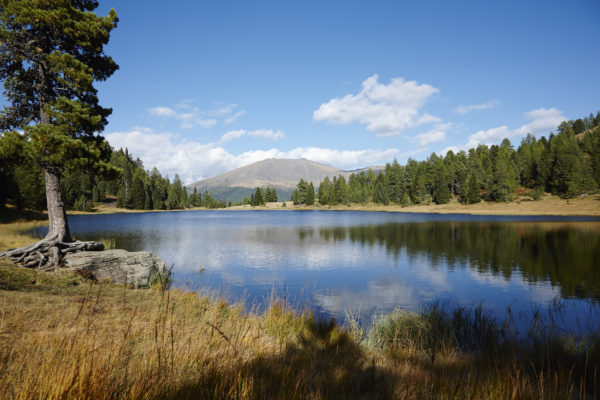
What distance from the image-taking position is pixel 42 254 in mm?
13469

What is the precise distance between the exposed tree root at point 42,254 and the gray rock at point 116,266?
52 centimetres

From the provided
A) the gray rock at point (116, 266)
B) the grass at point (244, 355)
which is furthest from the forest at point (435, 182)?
the grass at point (244, 355)

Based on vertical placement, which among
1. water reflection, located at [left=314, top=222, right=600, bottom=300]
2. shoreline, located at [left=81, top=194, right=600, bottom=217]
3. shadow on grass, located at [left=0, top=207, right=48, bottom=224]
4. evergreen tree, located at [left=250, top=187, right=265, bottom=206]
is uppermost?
evergreen tree, located at [left=250, top=187, right=265, bottom=206]

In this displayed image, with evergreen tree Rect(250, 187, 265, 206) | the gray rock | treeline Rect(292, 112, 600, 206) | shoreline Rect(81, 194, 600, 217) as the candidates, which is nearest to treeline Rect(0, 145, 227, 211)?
shoreline Rect(81, 194, 600, 217)

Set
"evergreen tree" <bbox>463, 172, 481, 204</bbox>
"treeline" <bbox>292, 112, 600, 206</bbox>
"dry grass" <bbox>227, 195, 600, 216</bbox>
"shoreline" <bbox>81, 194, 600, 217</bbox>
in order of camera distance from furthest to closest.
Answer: "evergreen tree" <bbox>463, 172, 481, 204</bbox> → "treeline" <bbox>292, 112, 600, 206</bbox> → "dry grass" <bbox>227, 195, 600, 216</bbox> → "shoreline" <bbox>81, 194, 600, 217</bbox>

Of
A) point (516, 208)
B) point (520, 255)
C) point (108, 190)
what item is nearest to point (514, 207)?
point (516, 208)

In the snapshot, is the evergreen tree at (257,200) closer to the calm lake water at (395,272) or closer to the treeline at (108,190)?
the treeline at (108,190)

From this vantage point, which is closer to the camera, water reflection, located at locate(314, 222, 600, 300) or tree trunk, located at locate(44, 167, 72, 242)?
tree trunk, located at locate(44, 167, 72, 242)

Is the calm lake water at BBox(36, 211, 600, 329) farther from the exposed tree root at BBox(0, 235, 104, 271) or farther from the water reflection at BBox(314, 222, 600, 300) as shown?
the exposed tree root at BBox(0, 235, 104, 271)

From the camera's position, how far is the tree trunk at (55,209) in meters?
14.7

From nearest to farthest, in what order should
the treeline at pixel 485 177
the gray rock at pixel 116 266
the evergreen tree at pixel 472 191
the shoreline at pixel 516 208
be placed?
the gray rock at pixel 116 266 < the shoreline at pixel 516 208 < the treeline at pixel 485 177 < the evergreen tree at pixel 472 191

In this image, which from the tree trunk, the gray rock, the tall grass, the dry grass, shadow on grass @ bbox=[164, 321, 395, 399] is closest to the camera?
the tall grass

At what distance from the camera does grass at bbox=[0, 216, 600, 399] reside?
11.1ft

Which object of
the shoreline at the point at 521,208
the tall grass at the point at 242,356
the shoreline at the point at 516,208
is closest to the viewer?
the tall grass at the point at 242,356
